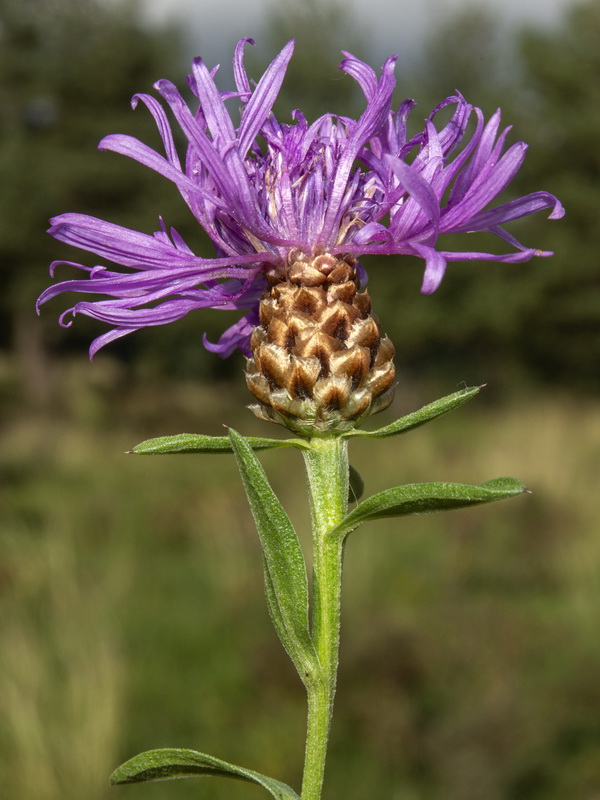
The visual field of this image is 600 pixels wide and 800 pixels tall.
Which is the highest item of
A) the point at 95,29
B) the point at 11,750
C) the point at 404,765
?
the point at 95,29

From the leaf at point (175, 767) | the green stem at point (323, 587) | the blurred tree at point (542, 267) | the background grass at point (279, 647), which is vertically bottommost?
the background grass at point (279, 647)

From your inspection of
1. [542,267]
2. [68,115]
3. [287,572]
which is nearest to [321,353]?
[287,572]

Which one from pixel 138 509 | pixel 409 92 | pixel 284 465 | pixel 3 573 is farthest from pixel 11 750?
pixel 409 92

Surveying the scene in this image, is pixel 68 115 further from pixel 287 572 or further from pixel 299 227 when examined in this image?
pixel 287 572

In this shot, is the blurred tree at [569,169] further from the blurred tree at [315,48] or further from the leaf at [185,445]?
the leaf at [185,445]

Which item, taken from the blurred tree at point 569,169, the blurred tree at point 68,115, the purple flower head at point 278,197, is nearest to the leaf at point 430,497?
the purple flower head at point 278,197

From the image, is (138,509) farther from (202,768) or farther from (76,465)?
(202,768)
